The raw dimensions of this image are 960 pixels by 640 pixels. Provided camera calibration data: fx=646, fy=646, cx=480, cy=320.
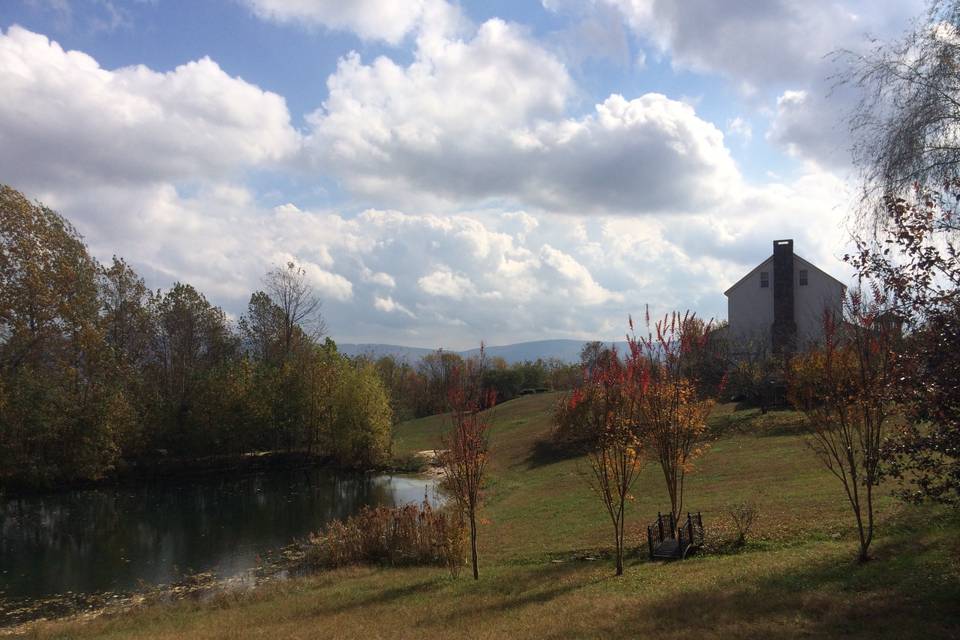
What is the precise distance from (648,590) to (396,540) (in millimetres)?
9329

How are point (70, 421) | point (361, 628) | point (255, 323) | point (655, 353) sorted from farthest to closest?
point (255, 323)
point (70, 421)
point (655, 353)
point (361, 628)

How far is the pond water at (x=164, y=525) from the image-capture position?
21.1m

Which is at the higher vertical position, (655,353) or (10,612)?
(655,353)

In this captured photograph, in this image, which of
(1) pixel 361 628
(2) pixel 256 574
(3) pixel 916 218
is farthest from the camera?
(2) pixel 256 574

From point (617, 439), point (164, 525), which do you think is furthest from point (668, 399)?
point (164, 525)

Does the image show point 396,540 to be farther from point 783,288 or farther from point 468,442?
point 783,288

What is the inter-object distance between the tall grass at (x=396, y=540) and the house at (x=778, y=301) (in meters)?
37.8

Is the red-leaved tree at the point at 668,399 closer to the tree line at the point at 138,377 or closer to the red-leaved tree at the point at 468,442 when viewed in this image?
the red-leaved tree at the point at 468,442

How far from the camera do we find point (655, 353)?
14.0 m

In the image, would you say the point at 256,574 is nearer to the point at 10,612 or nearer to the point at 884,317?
the point at 10,612

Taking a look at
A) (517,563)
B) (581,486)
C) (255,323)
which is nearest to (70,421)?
(255,323)

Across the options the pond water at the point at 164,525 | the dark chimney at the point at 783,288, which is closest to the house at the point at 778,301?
the dark chimney at the point at 783,288

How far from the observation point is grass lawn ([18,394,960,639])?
8.92m

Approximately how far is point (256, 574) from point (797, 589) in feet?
51.7
